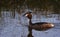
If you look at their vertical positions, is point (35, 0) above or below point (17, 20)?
above

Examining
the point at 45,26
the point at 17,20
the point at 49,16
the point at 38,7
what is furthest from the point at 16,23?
the point at 38,7

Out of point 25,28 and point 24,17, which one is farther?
point 24,17

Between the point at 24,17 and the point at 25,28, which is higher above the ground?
the point at 24,17

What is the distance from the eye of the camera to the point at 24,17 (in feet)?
8.07

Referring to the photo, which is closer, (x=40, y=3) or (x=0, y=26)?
(x=0, y=26)

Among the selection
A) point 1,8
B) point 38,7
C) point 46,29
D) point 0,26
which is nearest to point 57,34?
point 46,29

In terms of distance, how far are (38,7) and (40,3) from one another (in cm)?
12

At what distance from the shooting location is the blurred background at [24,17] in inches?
77.9

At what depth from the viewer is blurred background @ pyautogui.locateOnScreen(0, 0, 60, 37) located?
6.49 feet

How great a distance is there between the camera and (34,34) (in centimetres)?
194

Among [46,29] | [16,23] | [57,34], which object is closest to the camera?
[57,34]

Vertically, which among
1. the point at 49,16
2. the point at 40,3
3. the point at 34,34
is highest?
the point at 40,3

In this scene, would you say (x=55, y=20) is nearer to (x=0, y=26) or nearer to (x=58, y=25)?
(x=58, y=25)

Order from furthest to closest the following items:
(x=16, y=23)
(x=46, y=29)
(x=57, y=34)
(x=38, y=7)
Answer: (x=38, y=7), (x=16, y=23), (x=46, y=29), (x=57, y=34)
